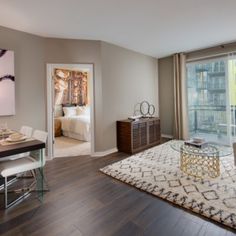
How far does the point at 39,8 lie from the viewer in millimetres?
2516

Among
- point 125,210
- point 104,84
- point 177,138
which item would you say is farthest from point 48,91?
point 177,138

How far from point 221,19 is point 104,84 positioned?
8.24 ft

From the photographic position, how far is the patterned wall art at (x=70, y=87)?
648 cm

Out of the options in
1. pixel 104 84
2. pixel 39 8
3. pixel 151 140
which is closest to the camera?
pixel 39 8

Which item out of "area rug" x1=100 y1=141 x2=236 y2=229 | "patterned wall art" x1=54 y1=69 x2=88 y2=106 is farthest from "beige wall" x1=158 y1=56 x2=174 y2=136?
"patterned wall art" x1=54 y1=69 x2=88 y2=106

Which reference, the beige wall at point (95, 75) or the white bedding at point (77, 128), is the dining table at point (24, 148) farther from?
the white bedding at point (77, 128)

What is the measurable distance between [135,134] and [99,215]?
7.83ft

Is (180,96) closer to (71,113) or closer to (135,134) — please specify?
(135,134)

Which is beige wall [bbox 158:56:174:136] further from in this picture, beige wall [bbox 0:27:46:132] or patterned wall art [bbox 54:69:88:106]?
beige wall [bbox 0:27:46:132]

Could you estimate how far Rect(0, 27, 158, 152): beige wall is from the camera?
130 inches

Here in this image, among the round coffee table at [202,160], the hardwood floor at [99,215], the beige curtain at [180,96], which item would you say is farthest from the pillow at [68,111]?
the round coffee table at [202,160]

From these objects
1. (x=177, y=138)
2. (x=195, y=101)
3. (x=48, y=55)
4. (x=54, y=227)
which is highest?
(x=48, y=55)

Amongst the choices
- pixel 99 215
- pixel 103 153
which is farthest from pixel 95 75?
pixel 99 215

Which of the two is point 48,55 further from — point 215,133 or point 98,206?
point 215,133
